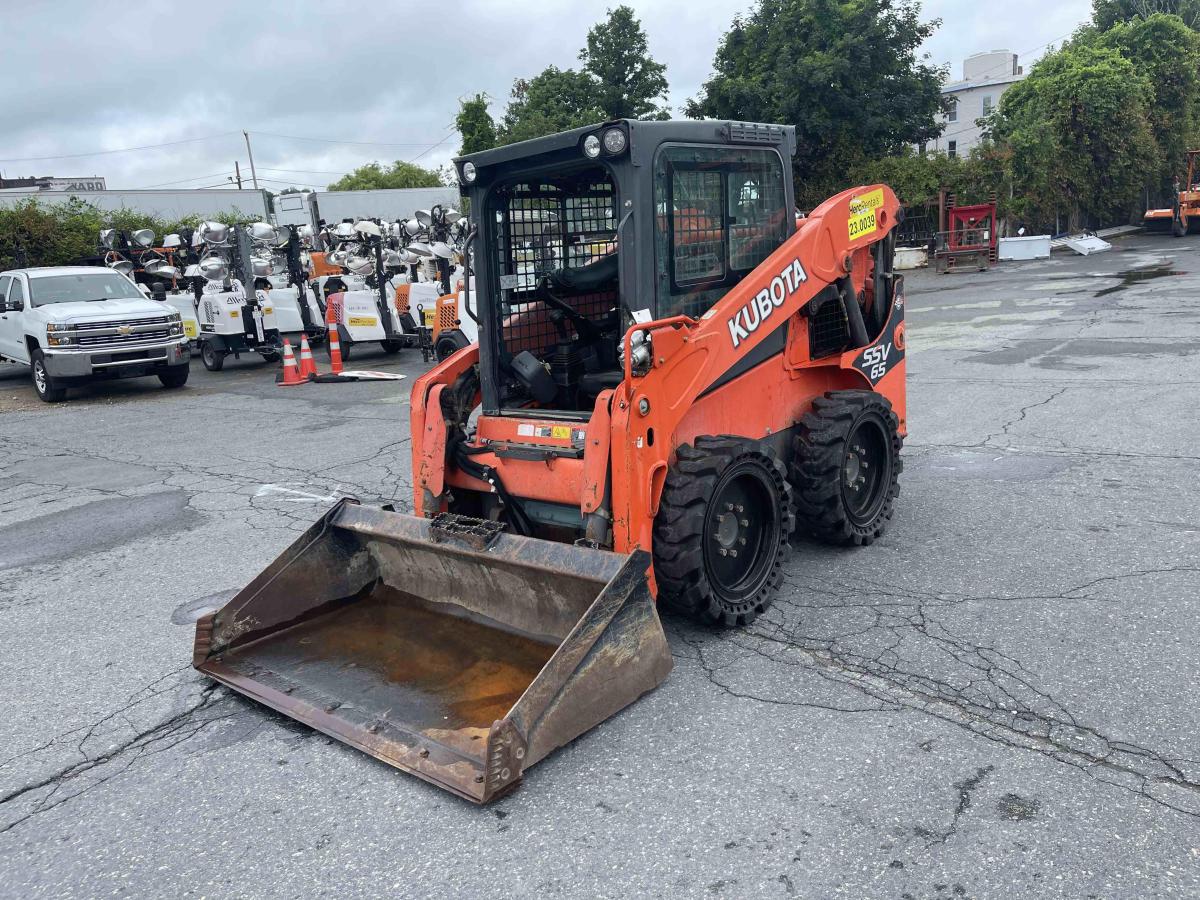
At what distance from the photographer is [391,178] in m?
75.6

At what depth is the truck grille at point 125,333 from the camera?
14.6 m

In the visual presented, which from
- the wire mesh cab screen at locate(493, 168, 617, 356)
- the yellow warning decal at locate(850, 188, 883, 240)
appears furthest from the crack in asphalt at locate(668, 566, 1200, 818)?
the yellow warning decal at locate(850, 188, 883, 240)

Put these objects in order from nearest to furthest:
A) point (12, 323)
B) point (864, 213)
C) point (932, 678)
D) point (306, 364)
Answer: point (932, 678), point (864, 213), point (12, 323), point (306, 364)

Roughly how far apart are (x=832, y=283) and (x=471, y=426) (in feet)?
7.72

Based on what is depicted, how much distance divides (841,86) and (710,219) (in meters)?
29.8

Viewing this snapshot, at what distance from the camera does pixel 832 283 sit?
5.73 metres

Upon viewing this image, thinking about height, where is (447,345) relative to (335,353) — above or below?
above

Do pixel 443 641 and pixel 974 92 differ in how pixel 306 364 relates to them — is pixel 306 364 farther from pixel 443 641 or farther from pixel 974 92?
pixel 974 92

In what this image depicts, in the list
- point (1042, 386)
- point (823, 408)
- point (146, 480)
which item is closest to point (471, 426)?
point (823, 408)

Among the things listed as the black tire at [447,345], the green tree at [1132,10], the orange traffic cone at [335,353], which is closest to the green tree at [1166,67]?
the green tree at [1132,10]

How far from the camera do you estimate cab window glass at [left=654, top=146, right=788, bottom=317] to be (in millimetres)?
4789

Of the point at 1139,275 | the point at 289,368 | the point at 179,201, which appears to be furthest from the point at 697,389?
the point at 179,201

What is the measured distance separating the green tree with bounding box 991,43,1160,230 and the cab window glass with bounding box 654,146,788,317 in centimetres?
3122

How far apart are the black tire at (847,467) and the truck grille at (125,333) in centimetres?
1253
